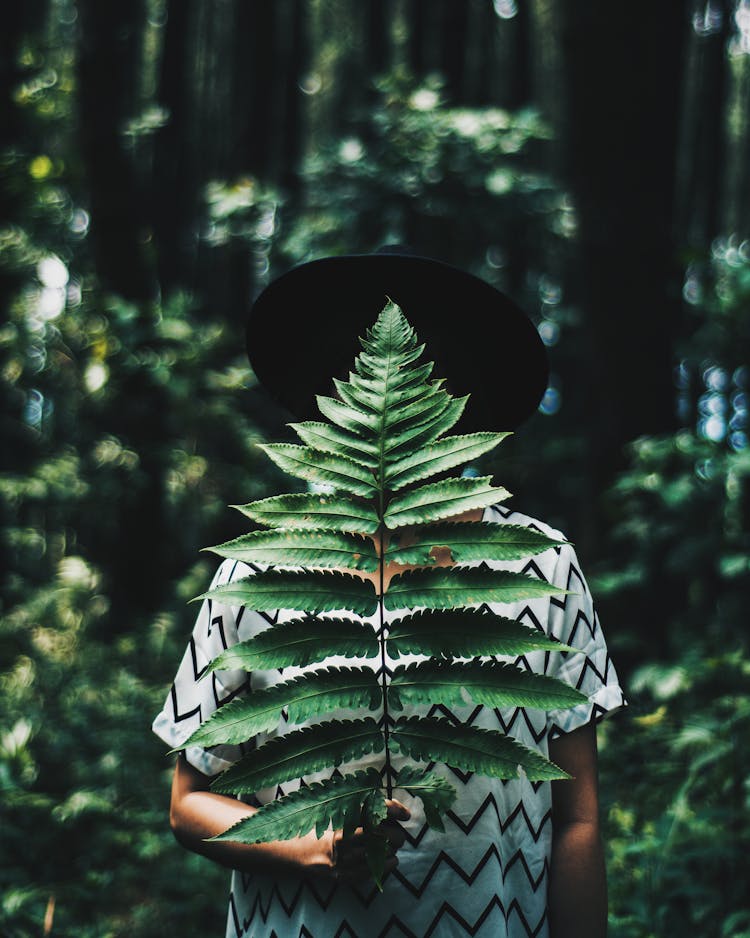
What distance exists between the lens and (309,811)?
1.05 meters

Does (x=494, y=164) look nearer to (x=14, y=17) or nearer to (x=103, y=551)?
(x=14, y=17)

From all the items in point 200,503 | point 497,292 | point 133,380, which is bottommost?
point 497,292

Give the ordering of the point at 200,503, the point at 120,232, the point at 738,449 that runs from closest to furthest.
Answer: the point at 738,449, the point at 200,503, the point at 120,232

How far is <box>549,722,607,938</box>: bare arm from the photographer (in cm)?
139

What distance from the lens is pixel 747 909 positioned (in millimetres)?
2955

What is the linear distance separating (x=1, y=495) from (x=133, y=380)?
161 cm

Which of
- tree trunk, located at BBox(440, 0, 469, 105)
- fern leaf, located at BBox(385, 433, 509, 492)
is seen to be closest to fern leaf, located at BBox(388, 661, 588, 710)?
fern leaf, located at BBox(385, 433, 509, 492)

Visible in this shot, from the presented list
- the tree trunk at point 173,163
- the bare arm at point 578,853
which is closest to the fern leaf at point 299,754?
the bare arm at point 578,853

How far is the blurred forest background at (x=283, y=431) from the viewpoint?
3.84 meters

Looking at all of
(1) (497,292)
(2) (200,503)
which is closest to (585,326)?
(2) (200,503)

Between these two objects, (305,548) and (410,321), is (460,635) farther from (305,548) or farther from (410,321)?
(410,321)

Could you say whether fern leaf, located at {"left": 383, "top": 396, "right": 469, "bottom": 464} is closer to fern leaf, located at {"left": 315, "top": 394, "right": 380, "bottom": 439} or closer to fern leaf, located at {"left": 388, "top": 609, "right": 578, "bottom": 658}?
fern leaf, located at {"left": 315, "top": 394, "right": 380, "bottom": 439}

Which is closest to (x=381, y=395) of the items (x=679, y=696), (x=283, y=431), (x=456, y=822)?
(x=456, y=822)

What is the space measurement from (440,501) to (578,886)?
710 millimetres
